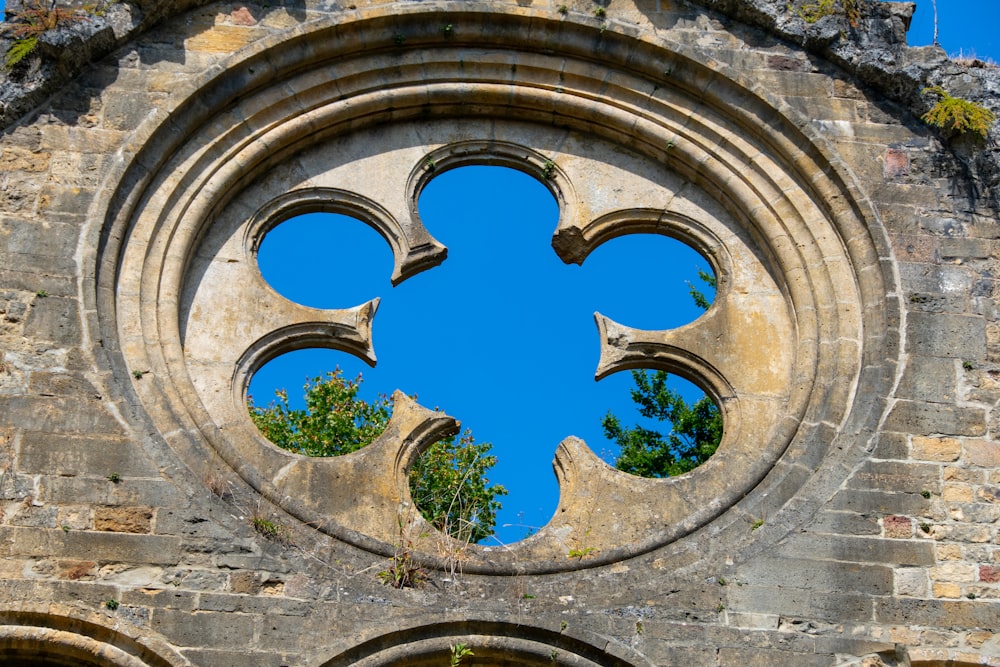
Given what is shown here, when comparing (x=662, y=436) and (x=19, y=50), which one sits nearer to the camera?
(x=19, y=50)

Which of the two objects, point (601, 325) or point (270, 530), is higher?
point (601, 325)

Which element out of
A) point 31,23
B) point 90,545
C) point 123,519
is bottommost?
point 90,545

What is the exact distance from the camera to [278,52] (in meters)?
11.5

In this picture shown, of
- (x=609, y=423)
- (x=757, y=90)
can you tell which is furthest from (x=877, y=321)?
(x=609, y=423)

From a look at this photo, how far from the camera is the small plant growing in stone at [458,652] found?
948 centimetres

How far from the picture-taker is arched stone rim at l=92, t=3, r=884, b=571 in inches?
412

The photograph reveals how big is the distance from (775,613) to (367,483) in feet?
7.70

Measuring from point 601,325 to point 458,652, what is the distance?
8.19 feet

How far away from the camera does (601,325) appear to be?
1119 cm

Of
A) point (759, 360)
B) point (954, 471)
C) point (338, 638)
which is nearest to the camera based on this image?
point (338, 638)

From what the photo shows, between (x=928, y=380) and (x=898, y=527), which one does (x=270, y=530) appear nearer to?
(x=898, y=527)

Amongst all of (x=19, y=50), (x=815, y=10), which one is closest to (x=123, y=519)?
(x=19, y=50)

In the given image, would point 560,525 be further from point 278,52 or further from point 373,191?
point 278,52

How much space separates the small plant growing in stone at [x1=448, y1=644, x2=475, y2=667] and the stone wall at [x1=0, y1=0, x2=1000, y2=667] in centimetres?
9
